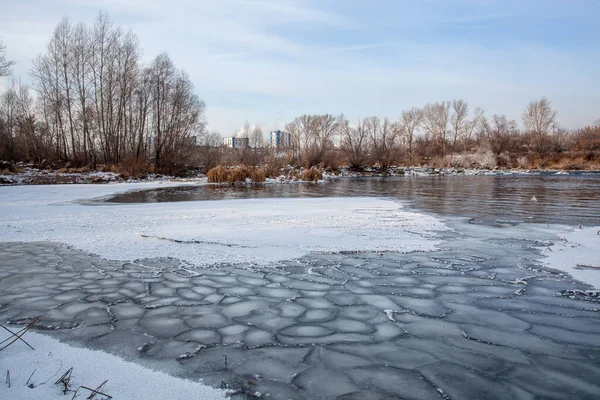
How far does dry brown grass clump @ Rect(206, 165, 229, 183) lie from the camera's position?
20.0m

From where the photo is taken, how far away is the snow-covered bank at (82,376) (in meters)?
1.57

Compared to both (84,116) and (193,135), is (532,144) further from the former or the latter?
(84,116)

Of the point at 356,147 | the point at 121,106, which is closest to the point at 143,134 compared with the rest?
the point at 121,106

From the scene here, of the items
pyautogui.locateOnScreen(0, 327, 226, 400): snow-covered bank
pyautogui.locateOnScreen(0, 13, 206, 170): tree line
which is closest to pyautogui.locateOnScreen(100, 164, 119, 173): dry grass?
pyautogui.locateOnScreen(0, 13, 206, 170): tree line

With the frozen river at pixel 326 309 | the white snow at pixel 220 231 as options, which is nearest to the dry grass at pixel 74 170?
the white snow at pixel 220 231

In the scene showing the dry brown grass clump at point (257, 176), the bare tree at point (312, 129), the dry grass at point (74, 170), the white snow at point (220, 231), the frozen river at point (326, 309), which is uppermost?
the bare tree at point (312, 129)

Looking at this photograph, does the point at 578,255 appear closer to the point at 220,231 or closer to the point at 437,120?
the point at 220,231

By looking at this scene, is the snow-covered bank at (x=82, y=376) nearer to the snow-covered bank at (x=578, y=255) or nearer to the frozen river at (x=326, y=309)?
→ the frozen river at (x=326, y=309)

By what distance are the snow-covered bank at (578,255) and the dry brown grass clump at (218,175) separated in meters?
16.8

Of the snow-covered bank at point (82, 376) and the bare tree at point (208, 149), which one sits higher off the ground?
the bare tree at point (208, 149)

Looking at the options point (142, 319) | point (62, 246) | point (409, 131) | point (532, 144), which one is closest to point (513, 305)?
point (142, 319)

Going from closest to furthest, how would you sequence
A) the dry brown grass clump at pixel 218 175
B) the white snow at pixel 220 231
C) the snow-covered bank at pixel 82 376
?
1. the snow-covered bank at pixel 82 376
2. the white snow at pixel 220 231
3. the dry brown grass clump at pixel 218 175

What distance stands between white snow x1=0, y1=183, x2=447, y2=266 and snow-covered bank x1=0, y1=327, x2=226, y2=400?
6.37 feet

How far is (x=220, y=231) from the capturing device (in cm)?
545
